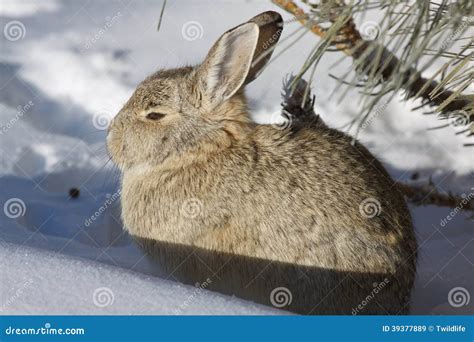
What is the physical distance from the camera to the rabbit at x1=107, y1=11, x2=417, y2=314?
3471mm

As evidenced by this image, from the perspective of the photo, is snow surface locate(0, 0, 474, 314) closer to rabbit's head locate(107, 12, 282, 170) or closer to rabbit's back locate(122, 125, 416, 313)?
rabbit's back locate(122, 125, 416, 313)

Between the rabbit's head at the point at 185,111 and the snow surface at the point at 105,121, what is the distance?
51 centimetres

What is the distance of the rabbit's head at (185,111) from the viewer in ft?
12.3

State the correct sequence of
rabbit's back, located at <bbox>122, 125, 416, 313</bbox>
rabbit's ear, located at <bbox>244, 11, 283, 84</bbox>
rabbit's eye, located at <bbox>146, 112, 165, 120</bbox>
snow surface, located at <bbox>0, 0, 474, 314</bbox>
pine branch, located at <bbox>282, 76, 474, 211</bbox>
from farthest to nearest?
1. pine branch, located at <bbox>282, 76, 474, 211</bbox>
2. snow surface, located at <bbox>0, 0, 474, 314</bbox>
3. rabbit's eye, located at <bbox>146, 112, 165, 120</bbox>
4. rabbit's ear, located at <bbox>244, 11, 283, 84</bbox>
5. rabbit's back, located at <bbox>122, 125, 416, 313</bbox>

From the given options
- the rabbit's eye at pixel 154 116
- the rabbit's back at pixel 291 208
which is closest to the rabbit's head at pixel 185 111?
the rabbit's eye at pixel 154 116

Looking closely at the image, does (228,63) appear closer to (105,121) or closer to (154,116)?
(154,116)

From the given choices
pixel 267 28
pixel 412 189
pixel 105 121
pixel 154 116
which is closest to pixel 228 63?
pixel 267 28

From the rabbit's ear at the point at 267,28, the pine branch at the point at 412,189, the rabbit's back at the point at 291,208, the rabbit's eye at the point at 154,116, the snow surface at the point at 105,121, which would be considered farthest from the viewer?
the pine branch at the point at 412,189

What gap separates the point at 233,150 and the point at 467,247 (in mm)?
1598

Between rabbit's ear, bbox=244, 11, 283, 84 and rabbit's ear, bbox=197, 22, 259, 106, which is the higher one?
rabbit's ear, bbox=244, 11, 283, 84

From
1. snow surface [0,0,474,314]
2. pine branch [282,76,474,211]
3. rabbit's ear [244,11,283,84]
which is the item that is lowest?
snow surface [0,0,474,314]

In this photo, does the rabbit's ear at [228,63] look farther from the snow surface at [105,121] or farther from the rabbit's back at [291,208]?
the snow surface at [105,121]

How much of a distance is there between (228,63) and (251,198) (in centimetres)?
67

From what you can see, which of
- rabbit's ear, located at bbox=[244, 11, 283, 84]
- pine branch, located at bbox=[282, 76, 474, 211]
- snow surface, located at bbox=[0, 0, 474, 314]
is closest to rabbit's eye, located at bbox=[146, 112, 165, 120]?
rabbit's ear, located at bbox=[244, 11, 283, 84]
